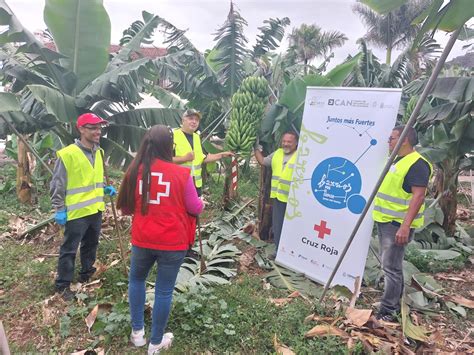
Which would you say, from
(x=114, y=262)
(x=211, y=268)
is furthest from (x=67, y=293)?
(x=211, y=268)

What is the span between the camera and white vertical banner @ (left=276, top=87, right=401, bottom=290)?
11.4 feet

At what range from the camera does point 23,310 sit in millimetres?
3604

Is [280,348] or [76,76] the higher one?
[76,76]

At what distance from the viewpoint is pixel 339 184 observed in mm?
3785

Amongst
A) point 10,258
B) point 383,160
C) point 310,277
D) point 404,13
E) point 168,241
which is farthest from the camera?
point 404,13

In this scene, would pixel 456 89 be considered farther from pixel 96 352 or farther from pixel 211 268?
pixel 96 352

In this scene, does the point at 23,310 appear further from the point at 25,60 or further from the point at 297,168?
the point at 25,60

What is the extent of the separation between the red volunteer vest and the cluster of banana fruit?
205cm

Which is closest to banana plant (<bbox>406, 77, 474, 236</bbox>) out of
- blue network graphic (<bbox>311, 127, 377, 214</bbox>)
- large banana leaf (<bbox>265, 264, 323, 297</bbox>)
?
blue network graphic (<bbox>311, 127, 377, 214</bbox>)

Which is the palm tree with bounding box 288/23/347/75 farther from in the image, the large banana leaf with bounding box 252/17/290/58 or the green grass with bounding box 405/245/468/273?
the green grass with bounding box 405/245/468/273

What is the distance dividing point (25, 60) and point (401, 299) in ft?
20.7

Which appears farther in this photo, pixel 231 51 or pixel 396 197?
pixel 231 51

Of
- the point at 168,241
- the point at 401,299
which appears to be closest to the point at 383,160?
the point at 401,299

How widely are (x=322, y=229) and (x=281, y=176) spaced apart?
100 centimetres
